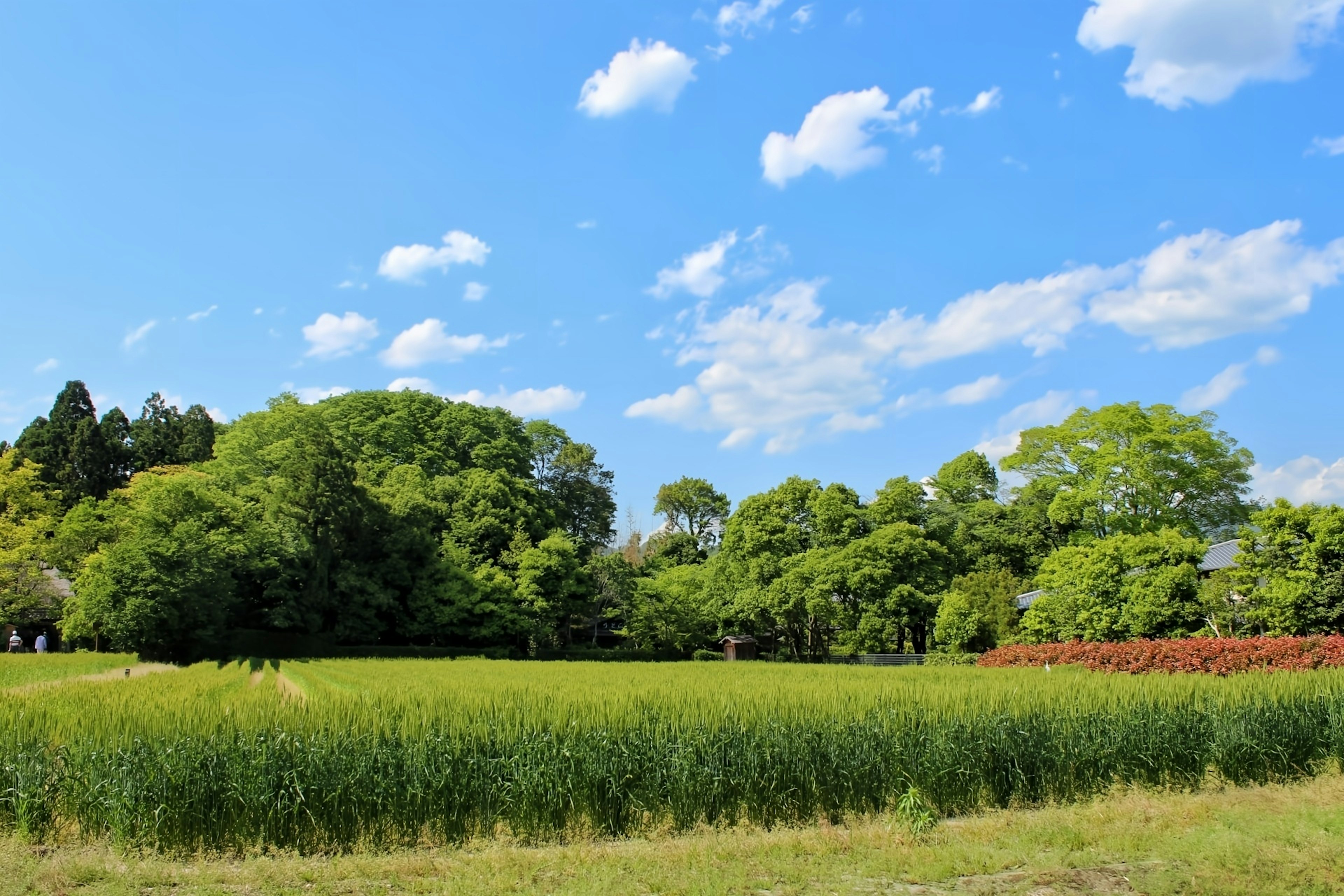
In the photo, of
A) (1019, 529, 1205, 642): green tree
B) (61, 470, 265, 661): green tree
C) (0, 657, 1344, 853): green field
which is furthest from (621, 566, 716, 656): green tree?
(0, 657, 1344, 853): green field

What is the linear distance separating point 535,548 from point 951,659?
901 inches

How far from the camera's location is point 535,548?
4544cm

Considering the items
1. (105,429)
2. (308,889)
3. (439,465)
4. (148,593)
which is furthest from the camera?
(105,429)

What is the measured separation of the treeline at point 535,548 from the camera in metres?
33.7

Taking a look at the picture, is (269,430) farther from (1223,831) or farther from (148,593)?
(1223,831)

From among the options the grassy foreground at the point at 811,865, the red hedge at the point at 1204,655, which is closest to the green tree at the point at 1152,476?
the red hedge at the point at 1204,655

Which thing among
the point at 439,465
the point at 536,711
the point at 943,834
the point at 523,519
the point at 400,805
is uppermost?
the point at 439,465

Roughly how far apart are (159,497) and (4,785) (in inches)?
1325

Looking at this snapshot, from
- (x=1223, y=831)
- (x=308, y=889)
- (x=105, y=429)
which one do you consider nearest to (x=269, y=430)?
(x=105, y=429)

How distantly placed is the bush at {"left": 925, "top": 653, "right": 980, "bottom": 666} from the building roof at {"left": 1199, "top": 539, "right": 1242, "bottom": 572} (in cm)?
936

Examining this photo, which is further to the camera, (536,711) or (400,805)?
(536,711)

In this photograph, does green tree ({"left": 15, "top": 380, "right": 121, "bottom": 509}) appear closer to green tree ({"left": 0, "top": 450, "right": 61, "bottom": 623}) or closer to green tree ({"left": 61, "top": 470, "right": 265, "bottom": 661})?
green tree ({"left": 0, "top": 450, "right": 61, "bottom": 623})

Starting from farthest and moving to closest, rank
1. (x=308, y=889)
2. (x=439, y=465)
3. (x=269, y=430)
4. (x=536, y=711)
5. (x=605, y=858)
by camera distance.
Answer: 1. (x=439, y=465)
2. (x=269, y=430)
3. (x=536, y=711)
4. (x=605, y=858)
5. (x=308, y=889)

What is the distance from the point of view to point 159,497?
36.8 m
